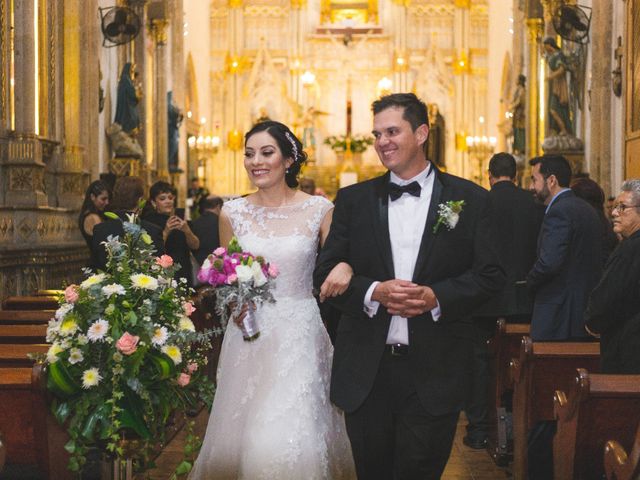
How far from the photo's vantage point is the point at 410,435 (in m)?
3.71

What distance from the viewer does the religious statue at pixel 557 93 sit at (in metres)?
14.3

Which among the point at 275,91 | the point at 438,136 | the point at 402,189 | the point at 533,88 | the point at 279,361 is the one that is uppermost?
the point at 275,91

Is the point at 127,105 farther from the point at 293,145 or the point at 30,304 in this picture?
the point at 293,145

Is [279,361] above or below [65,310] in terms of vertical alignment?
below

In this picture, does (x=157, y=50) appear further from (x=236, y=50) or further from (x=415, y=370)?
(x=415, y=370)

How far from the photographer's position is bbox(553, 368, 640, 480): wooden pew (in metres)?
4.06

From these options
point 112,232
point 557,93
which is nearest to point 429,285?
point 112,232

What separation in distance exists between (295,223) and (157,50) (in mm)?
15378

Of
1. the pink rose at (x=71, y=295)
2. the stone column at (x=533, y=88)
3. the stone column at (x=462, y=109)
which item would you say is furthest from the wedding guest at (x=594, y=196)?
the stone column at (x=462, y=109)

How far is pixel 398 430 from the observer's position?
3760 mm

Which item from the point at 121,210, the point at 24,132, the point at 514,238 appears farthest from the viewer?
the point at 24,132

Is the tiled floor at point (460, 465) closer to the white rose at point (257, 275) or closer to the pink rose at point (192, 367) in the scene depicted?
the pink rose at point (192, 367)

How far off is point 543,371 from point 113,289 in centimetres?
252

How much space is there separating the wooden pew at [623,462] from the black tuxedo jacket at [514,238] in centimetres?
363
